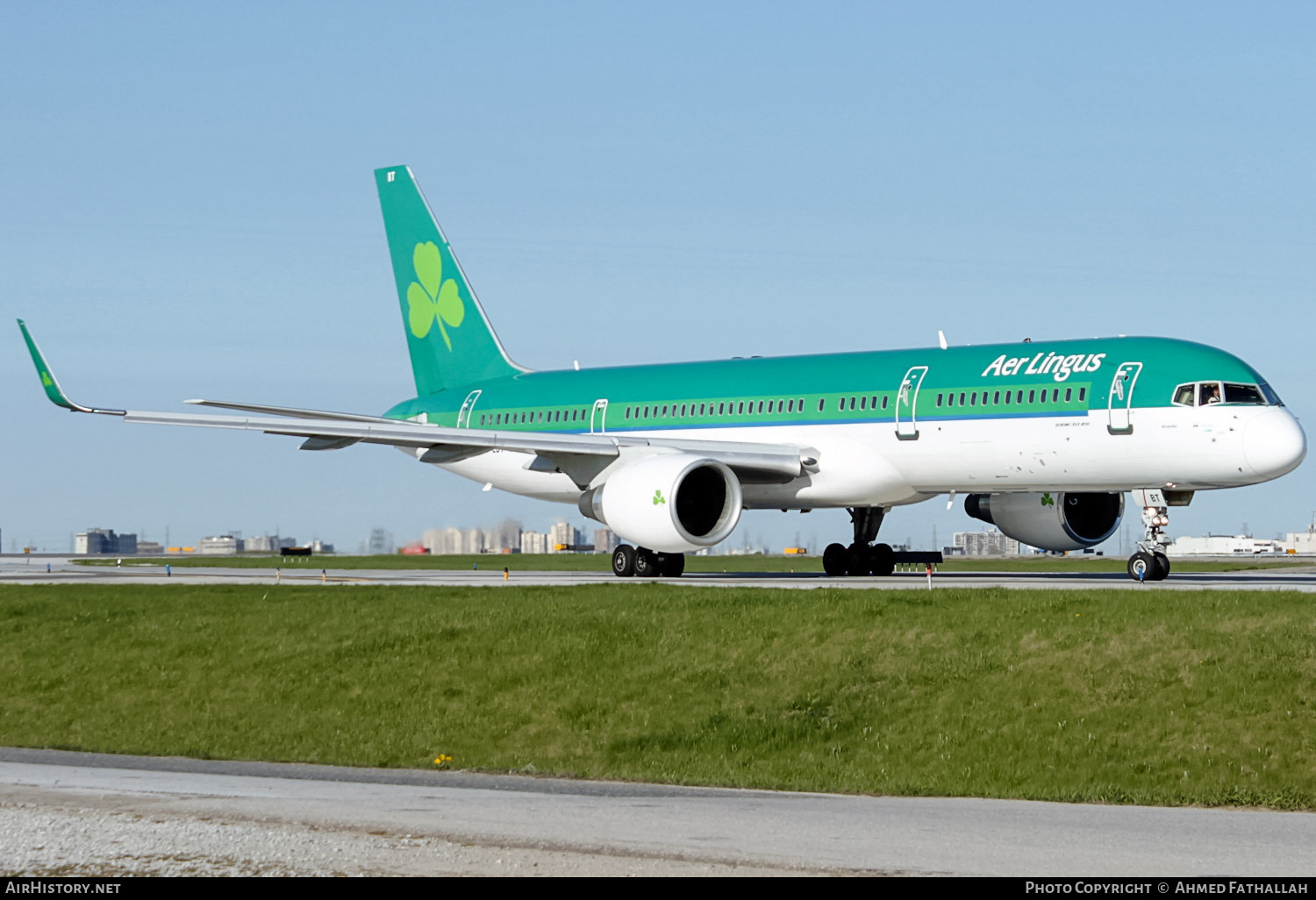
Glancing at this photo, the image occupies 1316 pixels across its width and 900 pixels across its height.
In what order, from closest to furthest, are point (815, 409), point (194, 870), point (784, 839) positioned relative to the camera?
point (194, 870)
point (784, 839)
point (815, 409)

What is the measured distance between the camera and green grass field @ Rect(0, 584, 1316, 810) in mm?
17719

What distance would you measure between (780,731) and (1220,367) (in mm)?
14518

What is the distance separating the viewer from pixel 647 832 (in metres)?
11.5

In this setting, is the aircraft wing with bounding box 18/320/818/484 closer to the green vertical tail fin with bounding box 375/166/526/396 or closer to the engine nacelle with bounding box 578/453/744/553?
the engine nacelle with bounding box 578/453/744/553

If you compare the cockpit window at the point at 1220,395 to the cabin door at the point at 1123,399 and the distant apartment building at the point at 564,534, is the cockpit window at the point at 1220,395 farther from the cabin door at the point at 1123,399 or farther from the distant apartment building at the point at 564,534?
the distant apartment building at the point at 564,534

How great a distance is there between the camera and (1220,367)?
2986 centimetres

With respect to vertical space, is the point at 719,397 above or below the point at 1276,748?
above

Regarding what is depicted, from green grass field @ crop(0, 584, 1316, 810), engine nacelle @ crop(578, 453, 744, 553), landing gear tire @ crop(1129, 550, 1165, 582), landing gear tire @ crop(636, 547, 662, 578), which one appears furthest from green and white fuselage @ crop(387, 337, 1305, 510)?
green grass field @ crop(0, 584, 1316, 810)

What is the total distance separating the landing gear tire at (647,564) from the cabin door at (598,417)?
14.1ft

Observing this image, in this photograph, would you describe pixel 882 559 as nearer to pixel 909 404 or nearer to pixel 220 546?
pixel 909 404

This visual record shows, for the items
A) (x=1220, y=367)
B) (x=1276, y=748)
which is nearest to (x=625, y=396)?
(x=1220, y=367)

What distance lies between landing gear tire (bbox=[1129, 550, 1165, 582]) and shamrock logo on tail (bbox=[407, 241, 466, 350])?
73.0 feet

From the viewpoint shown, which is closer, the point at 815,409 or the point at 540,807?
the point at 540,807

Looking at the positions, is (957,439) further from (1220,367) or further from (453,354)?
(453,354)
